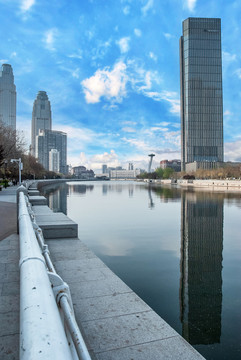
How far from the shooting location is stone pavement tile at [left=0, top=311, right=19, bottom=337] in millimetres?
3398

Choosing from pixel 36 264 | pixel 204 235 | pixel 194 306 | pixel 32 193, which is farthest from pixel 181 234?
pixel 32 193

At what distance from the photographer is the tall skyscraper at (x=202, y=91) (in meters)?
150

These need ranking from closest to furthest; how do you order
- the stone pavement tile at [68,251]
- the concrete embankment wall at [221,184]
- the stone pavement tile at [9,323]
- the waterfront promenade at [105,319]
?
the waterfront promenade at [105,319]
the stone pavement tile at [9,323]
the stone pavement tile at [68,251]
the concrete embankment wall at [221,184]

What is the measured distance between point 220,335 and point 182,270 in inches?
122

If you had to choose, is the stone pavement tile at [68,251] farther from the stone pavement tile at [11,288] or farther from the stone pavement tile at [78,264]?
the stone pavement tile at [11,288]

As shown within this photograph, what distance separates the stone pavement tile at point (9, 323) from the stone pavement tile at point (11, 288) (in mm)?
678

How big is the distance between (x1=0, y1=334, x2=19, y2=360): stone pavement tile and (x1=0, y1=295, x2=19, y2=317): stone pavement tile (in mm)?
747

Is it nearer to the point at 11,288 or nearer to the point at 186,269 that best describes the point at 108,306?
the point at 11,288

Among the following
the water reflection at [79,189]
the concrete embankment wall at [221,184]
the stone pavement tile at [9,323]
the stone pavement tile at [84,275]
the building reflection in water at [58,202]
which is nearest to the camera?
the stone pavement tile at [9,323]

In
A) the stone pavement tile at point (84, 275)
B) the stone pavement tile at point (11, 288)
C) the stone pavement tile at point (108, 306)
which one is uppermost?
the stone pavement tile at point (11, 288)

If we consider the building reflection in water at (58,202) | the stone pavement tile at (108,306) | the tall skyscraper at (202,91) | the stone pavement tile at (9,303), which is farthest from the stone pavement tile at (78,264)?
the tall skyscraper at (202,91)

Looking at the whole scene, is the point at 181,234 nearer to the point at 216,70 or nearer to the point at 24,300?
the point at 24,300

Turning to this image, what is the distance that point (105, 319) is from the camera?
3.71 metres

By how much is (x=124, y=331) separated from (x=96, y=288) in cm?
145
